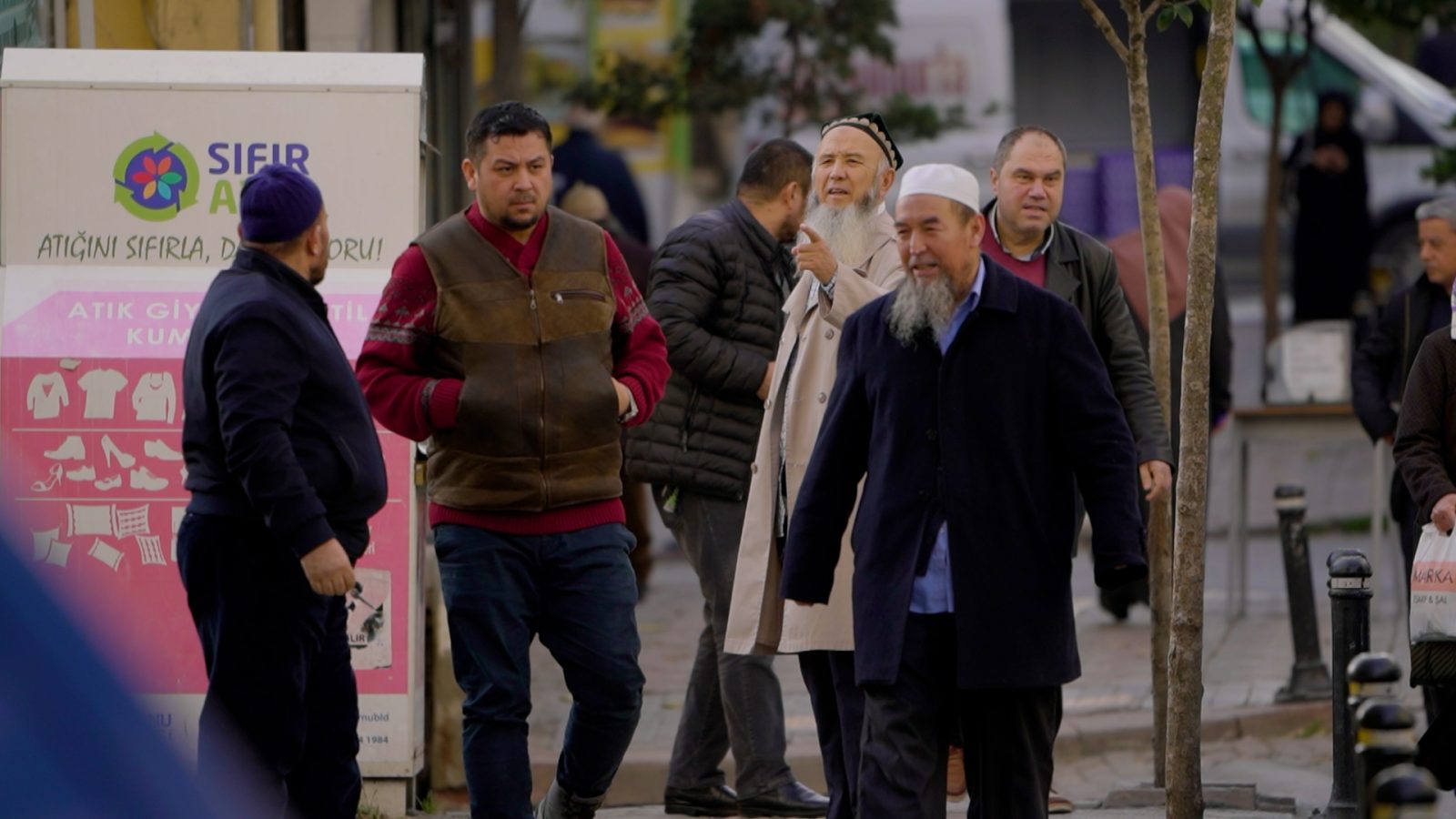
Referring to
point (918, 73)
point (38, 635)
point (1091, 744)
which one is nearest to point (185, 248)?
point (1091, 744)

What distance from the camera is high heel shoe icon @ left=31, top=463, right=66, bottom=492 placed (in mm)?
7168

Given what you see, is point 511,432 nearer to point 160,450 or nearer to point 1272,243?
point 160,450

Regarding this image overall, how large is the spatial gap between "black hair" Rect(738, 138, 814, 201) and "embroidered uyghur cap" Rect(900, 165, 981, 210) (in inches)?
69.5

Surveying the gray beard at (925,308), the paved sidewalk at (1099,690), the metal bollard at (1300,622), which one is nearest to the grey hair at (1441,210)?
the metal bollard at (1300,622)

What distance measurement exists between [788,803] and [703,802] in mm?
308

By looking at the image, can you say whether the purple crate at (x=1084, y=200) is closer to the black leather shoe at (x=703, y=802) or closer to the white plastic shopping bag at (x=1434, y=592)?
the black leather shoe at (x=703, y=802)

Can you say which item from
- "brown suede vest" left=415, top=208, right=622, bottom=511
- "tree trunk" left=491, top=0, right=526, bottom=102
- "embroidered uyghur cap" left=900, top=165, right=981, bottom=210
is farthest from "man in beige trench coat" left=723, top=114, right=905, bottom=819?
"tree trunk" left=491, top=0, right=526, bottom=102

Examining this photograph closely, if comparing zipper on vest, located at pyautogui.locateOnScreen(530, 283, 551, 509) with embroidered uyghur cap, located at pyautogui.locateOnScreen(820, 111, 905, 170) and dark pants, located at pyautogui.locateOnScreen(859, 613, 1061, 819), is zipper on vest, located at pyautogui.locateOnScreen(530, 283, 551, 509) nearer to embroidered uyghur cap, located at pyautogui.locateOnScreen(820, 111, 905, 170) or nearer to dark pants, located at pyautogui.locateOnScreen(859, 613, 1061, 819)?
dark pants, located at pyautogui.locateOnScreen(859, 613, 1061, 819)

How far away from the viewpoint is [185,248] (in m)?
7.36

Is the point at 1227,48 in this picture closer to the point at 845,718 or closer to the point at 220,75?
the point at 845,718

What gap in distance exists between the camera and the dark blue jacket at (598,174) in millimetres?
14992

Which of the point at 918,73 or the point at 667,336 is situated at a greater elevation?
the point at 918,73

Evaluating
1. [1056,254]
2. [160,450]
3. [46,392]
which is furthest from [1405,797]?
[46,392]

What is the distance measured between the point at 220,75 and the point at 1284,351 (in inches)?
258
